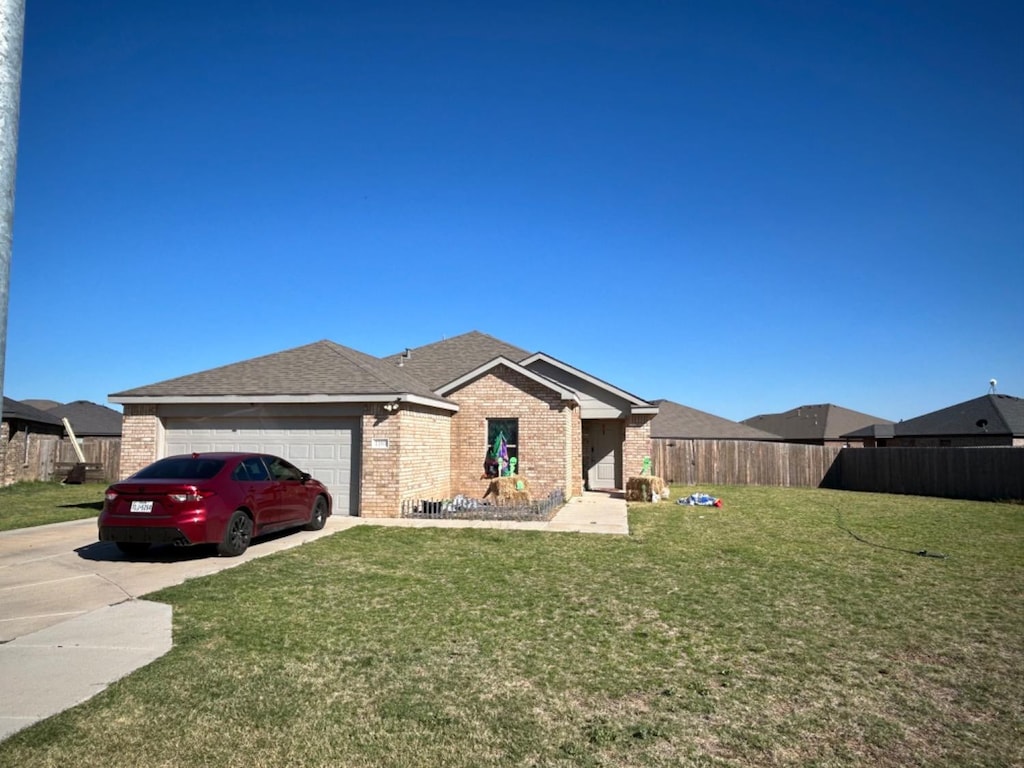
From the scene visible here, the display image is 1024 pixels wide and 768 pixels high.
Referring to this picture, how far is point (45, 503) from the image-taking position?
58.6ft

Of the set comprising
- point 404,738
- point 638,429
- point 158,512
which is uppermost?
point 638,429

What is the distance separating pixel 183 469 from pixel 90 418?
3654 centimetres

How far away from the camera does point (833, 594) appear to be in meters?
7.81

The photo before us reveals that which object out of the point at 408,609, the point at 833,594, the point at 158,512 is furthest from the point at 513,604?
the point at 158,512

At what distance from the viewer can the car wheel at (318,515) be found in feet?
41.3

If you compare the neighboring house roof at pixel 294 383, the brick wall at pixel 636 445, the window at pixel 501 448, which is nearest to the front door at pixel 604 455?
the brick wall at pixel 636 445

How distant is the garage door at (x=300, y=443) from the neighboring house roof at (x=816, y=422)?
3503cm

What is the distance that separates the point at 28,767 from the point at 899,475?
28294mm

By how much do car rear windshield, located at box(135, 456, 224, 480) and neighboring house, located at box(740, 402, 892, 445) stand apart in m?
39.5

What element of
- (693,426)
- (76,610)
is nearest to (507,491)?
(76,610)

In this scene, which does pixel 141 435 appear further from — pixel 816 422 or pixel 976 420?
pixel 816 422

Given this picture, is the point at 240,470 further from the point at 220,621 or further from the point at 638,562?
the point at 638,562

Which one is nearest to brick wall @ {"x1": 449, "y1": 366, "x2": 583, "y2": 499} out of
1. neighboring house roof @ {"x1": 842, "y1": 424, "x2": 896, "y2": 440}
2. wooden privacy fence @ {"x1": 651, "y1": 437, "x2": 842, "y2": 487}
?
wooden privacy fence @ {"x1": 651, "y1": 437, "x2": 842, "y2": 487}

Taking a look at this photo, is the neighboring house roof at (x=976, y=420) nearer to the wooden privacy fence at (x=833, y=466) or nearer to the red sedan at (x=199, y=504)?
the wooden privacy fence at (x=833, y=466)
